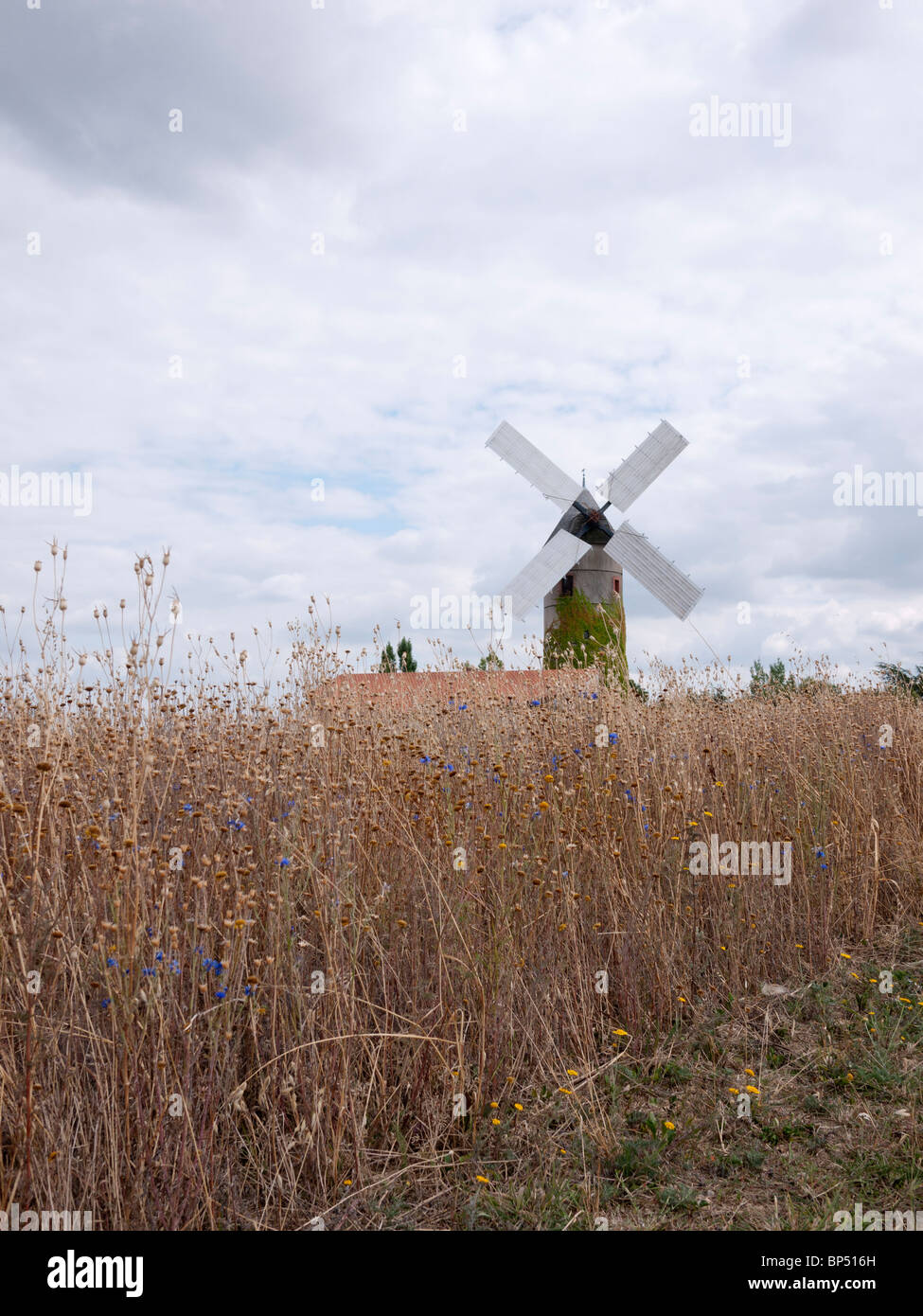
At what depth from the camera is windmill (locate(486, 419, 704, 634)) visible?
16188 millimetres

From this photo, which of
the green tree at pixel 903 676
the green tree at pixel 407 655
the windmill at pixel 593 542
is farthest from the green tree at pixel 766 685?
the green tree at pixel 407 655

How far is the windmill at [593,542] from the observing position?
16.2 metres

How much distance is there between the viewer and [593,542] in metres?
16.5

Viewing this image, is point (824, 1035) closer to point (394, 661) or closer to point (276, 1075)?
point (276, 1075)

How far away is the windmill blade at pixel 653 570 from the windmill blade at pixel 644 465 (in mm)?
705

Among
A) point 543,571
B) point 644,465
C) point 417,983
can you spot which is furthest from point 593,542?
point 417,983

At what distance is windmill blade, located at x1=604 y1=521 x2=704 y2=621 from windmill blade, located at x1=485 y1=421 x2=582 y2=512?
1.63 metres

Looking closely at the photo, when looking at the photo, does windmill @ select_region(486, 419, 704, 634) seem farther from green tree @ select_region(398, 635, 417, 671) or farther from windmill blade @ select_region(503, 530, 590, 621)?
green tree @ select_region(398, 635, 417, 671)

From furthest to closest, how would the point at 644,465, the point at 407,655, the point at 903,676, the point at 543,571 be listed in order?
the point at 407,655 → the point at 644,465 → the point at 543,571 → the point at 903,676

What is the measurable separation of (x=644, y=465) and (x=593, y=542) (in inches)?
75.1

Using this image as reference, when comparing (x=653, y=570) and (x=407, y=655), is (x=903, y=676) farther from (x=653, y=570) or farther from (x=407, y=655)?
(x=407, y=655)

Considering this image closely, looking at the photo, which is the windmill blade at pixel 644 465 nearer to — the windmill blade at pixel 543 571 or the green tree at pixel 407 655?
the windmill blade at pixel 543 571
